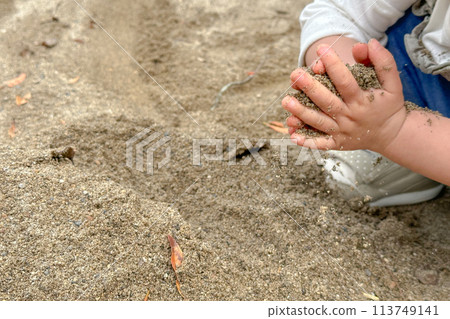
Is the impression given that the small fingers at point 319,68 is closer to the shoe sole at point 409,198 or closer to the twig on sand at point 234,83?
the shoe sole at point 409,198

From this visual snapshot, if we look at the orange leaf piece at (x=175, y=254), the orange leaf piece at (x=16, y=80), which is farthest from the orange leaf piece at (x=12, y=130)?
the orange leaf piece at (x=175, y=254)

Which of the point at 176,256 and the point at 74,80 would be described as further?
the point at 74,80

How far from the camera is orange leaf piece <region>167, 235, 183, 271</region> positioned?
112 centimetres

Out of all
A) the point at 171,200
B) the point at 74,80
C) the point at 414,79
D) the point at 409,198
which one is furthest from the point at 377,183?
the point at 74,80

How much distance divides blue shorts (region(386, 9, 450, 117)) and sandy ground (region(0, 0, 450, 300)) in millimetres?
411

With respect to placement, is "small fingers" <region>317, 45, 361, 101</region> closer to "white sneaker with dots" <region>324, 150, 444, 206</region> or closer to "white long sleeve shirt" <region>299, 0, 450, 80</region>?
"white long sleeve shirt" <region>299, 0, 450, 80</region>

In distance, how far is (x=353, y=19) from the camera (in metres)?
1.44

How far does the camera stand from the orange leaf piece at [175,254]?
1.12m

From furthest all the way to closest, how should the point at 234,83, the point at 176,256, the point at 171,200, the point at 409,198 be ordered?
1. the point at 234,83
2. the point at 409,198
3. the point at 171,200
4. the point at 176,256

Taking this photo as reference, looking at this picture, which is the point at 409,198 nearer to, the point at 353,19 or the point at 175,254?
the point at 353,19

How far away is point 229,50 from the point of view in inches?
88.3

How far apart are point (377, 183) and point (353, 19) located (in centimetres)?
61

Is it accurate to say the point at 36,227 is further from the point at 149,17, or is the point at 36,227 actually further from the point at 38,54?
the point at 149,17
